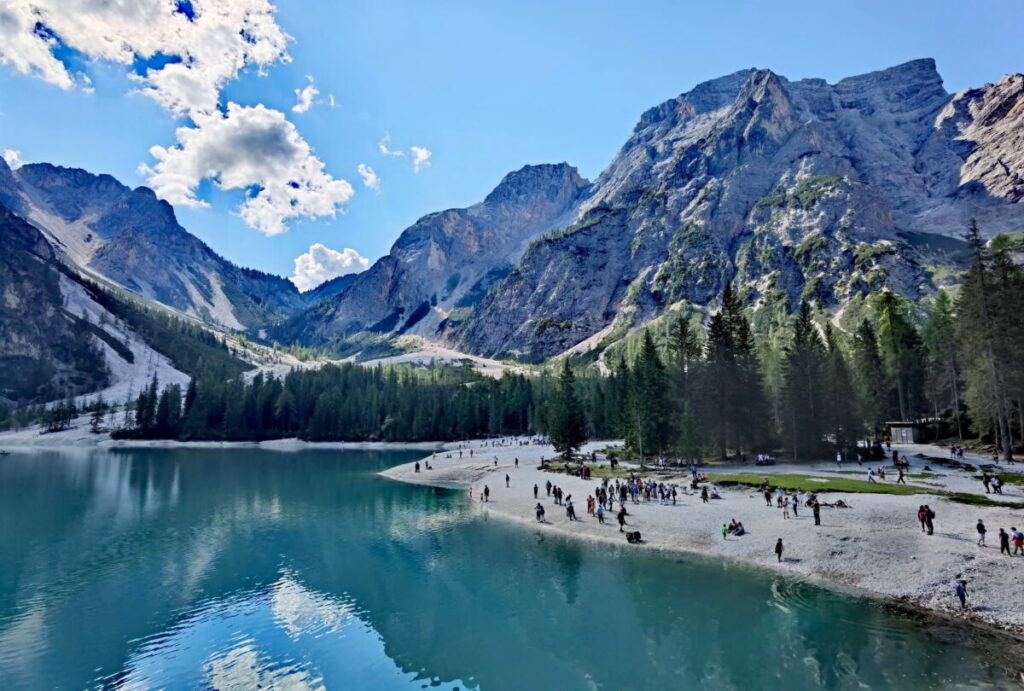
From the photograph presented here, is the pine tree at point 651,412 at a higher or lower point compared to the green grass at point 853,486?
higher

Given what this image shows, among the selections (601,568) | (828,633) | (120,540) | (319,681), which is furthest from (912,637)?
(120,540)

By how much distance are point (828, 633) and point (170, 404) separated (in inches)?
8316

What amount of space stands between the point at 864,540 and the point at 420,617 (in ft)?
104

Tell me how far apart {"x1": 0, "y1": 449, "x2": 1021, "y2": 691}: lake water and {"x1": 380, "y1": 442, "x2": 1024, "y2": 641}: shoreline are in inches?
88.7

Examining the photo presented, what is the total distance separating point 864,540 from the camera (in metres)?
38.6

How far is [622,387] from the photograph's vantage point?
111m

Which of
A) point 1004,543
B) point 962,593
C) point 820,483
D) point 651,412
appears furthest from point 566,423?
point 962,593

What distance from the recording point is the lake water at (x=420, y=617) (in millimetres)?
24703

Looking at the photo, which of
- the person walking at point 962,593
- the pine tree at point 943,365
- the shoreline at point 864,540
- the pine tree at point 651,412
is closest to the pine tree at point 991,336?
the shoreline at point 864,540

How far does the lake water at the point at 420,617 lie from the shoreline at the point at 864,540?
2253 mm

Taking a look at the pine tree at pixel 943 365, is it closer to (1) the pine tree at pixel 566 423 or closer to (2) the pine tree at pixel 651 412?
(2) the pine tree at pixel 651 412

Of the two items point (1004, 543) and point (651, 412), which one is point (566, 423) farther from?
point (1004, 543)

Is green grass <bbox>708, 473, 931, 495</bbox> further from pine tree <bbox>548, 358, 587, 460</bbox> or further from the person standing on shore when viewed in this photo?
pine tree <bbox>548, 358, 587, 460</bbox>

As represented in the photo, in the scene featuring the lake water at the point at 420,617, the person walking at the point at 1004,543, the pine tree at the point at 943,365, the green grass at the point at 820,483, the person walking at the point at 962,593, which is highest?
the pine tree at the point at 943,365
